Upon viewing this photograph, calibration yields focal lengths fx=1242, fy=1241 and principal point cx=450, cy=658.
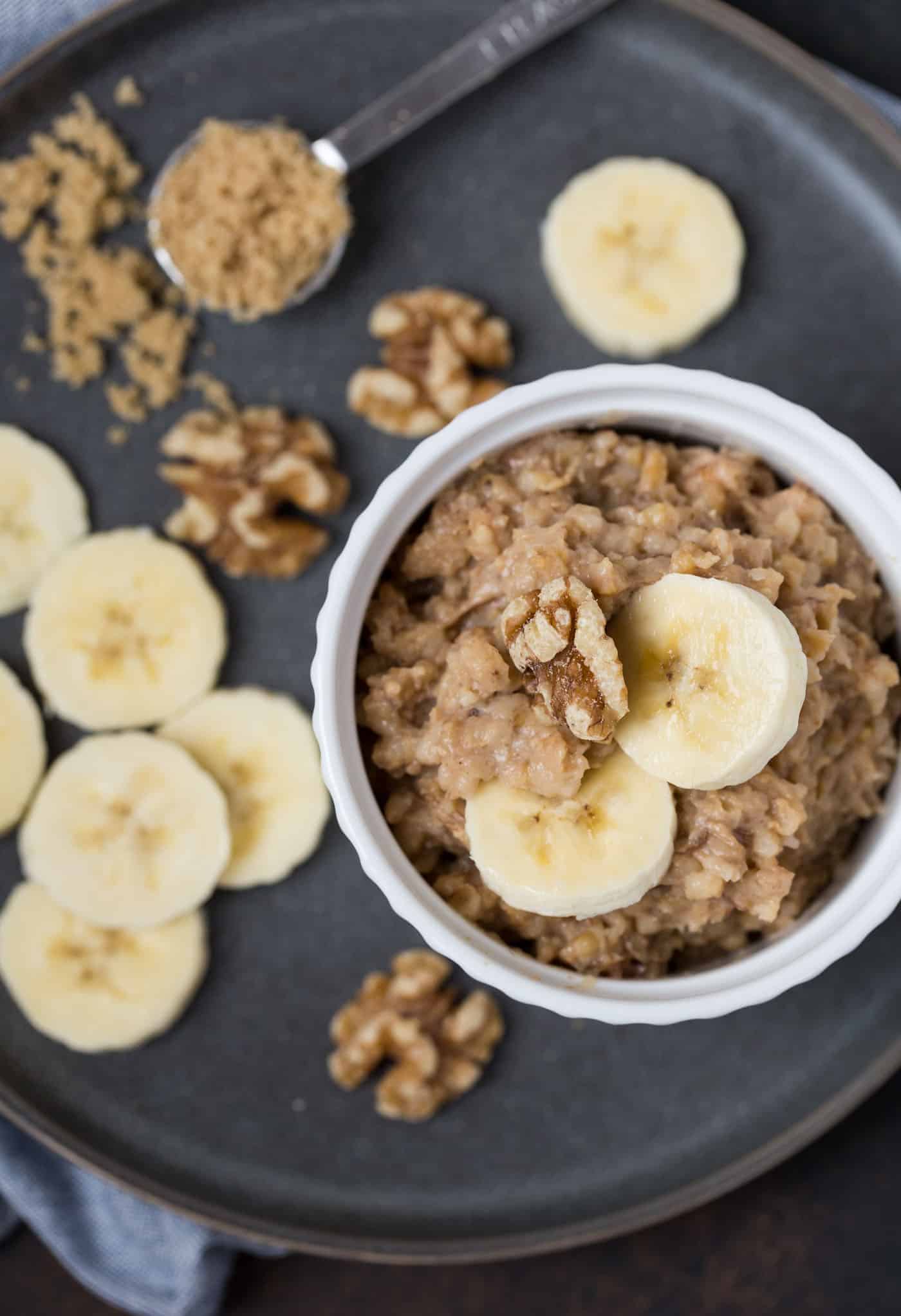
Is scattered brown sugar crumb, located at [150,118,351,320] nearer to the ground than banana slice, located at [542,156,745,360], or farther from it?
farther from it

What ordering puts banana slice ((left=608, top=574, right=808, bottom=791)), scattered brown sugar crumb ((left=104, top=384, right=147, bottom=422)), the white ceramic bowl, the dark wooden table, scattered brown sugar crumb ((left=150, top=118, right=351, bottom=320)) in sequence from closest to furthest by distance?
banana slice ((left=608, top=574, right=808, bottom=791)) → the white ceramic bowl → scattered brown sugar crumb ((left=150, top=118, right=351, bottom=320)) → scattered brown sugar crumb ((left=104, top=384, right=147, bottom=422)) → the dark wooden table

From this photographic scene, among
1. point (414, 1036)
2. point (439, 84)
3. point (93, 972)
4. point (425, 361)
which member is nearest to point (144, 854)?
point (93, 972)

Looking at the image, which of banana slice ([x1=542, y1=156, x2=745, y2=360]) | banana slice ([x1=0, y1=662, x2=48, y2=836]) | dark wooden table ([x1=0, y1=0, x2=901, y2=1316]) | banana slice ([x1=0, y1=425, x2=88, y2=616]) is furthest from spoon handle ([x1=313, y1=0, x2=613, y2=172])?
dark wooden table ([x1=0, y1=0, x2=901, y2=1316])

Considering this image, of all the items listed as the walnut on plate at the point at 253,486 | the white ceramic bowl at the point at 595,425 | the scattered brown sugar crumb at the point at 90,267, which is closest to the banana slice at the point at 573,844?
the white ceramic bowl at the point at 595,425

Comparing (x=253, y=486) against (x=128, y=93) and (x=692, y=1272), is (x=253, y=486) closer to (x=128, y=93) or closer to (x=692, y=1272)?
(x=128, y=93)

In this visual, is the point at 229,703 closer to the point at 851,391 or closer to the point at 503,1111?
the point at 503,1111

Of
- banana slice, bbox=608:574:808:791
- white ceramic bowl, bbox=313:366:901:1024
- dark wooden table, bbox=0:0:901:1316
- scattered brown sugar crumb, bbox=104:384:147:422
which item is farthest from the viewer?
dark wooden table, bbox=0:0:901:1316

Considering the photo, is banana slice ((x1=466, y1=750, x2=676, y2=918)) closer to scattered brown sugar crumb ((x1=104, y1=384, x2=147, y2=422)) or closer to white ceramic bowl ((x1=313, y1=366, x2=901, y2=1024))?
white ceramic bowl ((x1=313, y1=366, x2=901, y2=1024))
